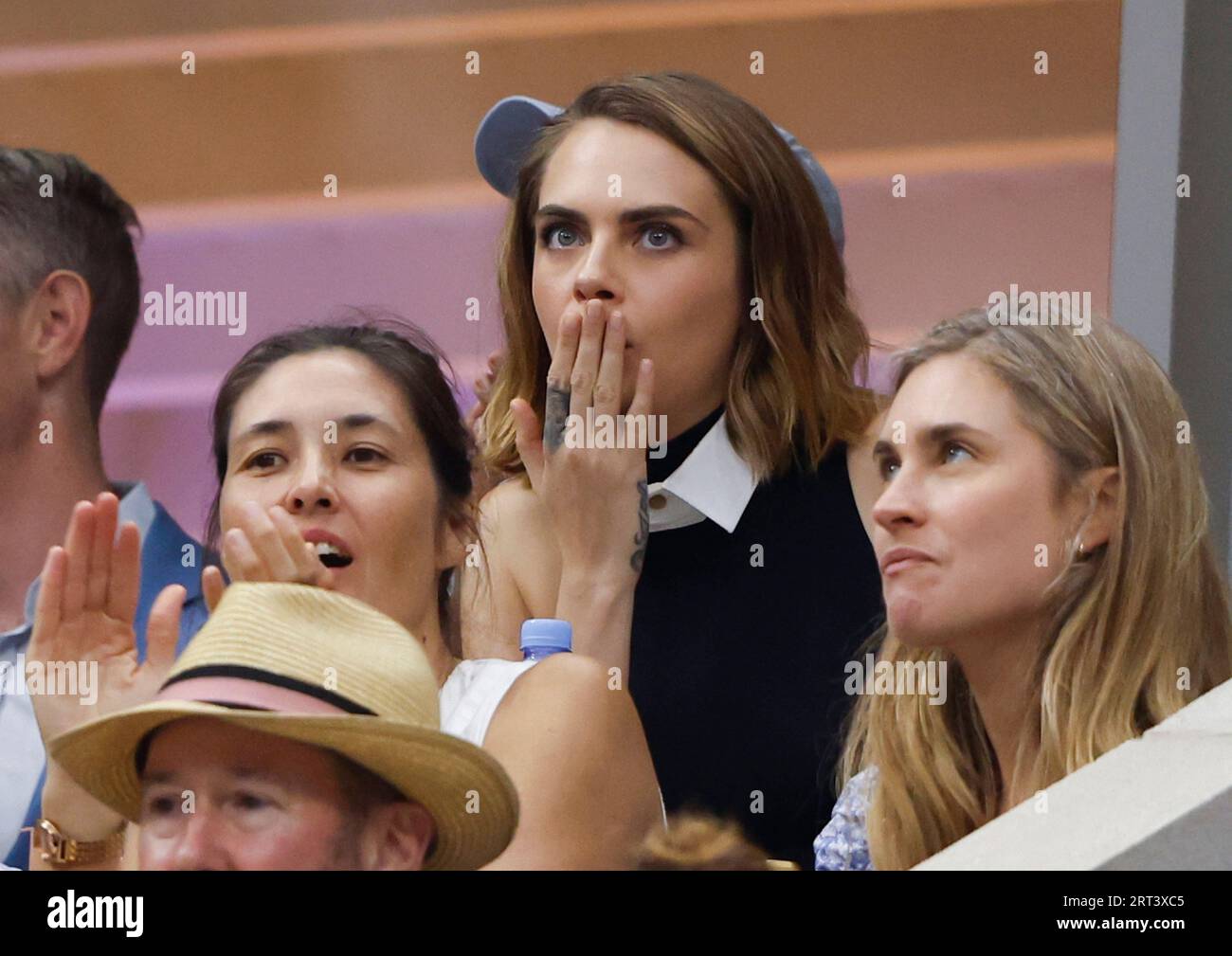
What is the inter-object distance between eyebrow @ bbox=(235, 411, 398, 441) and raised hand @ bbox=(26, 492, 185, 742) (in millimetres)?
307

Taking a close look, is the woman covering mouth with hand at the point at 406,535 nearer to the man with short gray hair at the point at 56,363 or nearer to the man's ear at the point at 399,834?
the man's ear at the point at 399,834

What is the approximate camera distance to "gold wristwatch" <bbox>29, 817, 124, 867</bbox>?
105 inches

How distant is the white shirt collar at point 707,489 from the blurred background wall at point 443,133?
59 cm

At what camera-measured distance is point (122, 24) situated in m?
4.23

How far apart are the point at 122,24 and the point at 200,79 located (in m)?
0.20

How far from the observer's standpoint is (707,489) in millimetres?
3293

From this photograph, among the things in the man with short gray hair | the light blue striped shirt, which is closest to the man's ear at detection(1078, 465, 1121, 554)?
→ the light blue striped shirt

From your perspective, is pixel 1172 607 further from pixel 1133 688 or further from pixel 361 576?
pixel 361 576

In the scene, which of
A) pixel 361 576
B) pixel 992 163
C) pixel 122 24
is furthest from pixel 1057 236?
pixel 122 24

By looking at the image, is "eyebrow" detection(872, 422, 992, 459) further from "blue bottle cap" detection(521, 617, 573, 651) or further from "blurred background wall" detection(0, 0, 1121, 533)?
"blurred background wall" detection(0, 0, 1121, 533)

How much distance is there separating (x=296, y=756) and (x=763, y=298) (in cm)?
142

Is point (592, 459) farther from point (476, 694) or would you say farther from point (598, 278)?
point (476, 694)

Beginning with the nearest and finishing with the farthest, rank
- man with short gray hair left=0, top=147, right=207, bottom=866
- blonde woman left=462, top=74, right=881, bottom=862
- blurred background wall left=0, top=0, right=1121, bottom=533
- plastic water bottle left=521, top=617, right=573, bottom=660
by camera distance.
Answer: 1. plastic water bottle left=521, top=617, right=573, bottom=660
2. blonde woman left=462, top=74, right=881, bottom=862
3. man with short gray hair left=0, top=147, right=207, bottom=866
4. blurred background wall left=0, top=0, right=1121, bottom=533

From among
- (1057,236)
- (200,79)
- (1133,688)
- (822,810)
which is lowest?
(822,810)
